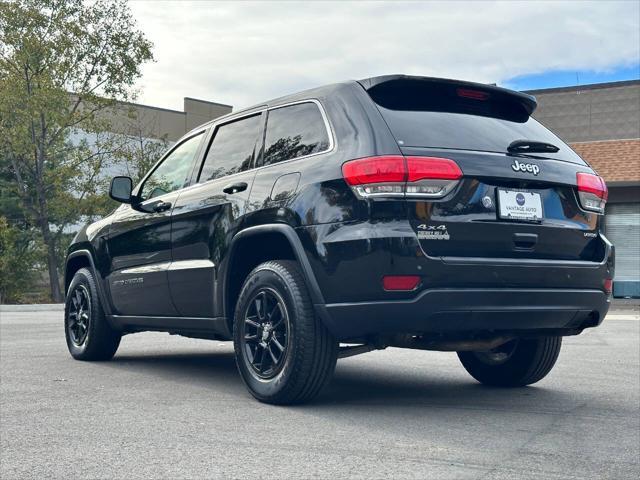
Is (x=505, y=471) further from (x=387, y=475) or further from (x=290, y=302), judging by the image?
(x=290, y=302)

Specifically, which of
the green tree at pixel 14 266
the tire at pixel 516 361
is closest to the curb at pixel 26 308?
the green tree at pixel 14 266

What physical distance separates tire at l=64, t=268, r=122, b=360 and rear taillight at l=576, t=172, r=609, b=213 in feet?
13.7

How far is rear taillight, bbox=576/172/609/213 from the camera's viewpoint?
5344 millimetres

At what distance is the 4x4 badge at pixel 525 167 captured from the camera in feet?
16.5

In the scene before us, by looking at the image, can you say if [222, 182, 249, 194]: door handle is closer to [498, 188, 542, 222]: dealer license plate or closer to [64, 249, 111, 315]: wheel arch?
[498, 188, 542, 222]: dealer license plate

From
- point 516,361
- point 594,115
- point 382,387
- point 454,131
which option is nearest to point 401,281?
point 454,131

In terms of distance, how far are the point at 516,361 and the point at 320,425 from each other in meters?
2.11

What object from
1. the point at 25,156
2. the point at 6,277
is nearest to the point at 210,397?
the point at 6,277

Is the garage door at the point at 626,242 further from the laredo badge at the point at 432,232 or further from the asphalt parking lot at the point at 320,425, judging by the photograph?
the laredo badge at the point at 432,232

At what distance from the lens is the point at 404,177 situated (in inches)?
184

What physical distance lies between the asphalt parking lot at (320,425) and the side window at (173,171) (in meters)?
1.46

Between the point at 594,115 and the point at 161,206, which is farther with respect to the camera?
the point at 594,115

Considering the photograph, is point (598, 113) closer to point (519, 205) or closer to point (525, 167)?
point (525, 167)

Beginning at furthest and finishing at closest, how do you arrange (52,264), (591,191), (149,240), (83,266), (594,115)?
(594,115) → (52,264) → (83,266) → (149,240) → (591,191)
